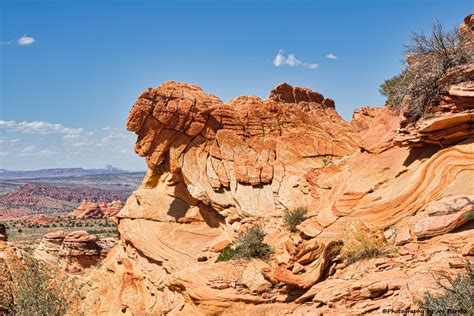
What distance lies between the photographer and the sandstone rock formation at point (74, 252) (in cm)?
A: 3481

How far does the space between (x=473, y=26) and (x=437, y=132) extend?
612cm

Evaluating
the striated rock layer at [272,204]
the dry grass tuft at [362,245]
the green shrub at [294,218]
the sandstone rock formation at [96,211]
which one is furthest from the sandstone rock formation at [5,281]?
the sandstone rock formation at [96,211]

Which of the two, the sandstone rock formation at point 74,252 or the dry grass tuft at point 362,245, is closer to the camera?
the dry grass tuft at point 362,245

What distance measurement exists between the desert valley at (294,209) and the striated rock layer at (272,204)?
6cm

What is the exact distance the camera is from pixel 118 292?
22547 mm

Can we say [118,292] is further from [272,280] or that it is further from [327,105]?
[327,105]

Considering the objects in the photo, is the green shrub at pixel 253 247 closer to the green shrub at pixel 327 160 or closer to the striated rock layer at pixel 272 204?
the striated rock layer at pixel 272 204

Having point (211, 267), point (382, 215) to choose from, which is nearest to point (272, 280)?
point (211, 267)

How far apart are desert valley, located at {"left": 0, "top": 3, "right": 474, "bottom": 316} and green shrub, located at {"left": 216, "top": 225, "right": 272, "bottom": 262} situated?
6 cm

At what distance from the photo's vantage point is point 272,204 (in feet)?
65.9

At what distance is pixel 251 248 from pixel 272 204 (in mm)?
4300

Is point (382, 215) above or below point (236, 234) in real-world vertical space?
above

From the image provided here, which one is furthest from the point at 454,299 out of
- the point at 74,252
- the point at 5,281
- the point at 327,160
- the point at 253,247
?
the point at 74,252

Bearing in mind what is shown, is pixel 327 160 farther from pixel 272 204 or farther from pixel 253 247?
pixel 253 247
